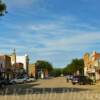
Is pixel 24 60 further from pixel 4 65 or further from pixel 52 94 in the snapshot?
pixel 52 94

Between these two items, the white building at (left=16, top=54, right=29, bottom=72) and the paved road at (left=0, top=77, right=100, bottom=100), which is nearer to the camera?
the paved road at (left=0, top=77, right=100, bottom=100)

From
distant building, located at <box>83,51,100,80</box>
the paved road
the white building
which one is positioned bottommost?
the paved road

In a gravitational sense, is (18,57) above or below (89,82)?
above

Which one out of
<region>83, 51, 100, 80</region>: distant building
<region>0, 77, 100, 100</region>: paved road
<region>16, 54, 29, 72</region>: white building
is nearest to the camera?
<region>0, 77, 100, 100</region>: paved road

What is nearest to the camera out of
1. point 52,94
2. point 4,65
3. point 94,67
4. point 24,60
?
point 52,94

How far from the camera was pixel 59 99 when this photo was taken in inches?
1101

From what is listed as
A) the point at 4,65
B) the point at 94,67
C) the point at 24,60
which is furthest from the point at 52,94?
the point at 24,60

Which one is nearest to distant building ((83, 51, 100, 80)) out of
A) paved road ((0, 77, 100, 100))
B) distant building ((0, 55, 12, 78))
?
distant building ((0, 55, 12, 78))

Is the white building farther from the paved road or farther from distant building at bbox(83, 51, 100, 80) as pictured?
the paved road

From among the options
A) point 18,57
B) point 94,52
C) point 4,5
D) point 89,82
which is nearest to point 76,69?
point 18,57

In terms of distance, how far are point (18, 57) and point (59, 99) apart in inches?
5581

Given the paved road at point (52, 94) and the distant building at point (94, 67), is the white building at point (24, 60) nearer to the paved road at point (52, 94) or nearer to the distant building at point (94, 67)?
the distant building at point (94, 67)

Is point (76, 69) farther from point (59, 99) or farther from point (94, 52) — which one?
point (59, 99)

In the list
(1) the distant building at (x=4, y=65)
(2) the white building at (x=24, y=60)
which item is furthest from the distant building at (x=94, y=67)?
(2) the white building at (x=24, y=60)
